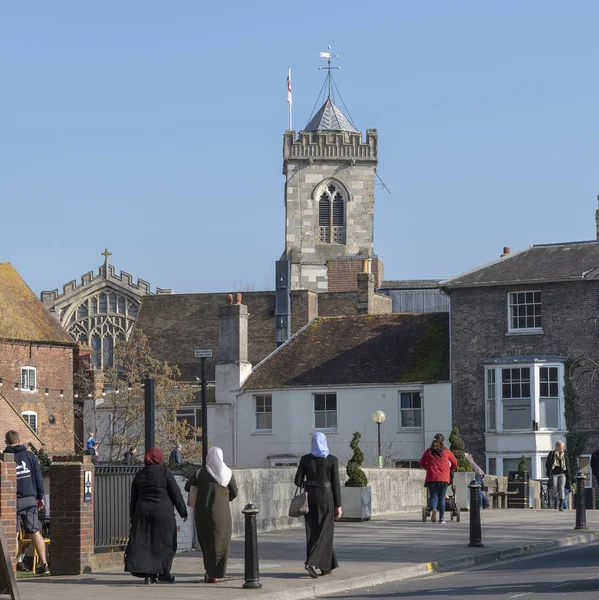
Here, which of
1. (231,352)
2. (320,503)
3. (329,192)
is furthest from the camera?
(329,192)

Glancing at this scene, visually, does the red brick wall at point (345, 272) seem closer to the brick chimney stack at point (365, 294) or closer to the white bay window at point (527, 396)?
the brick chimney stack at point (365, 294)

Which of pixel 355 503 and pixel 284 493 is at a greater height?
pixel 284 493

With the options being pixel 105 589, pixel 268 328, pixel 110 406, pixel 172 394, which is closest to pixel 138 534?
pixel 105 589

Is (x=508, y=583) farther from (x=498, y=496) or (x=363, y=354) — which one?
(x=363, y=354)

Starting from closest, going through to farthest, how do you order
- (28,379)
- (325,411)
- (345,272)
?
(325,411) → (28,379) → (345,272)

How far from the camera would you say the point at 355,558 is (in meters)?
18.8

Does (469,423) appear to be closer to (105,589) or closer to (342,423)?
(342,423)

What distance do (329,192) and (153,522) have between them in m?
75.7

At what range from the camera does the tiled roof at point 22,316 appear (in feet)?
201

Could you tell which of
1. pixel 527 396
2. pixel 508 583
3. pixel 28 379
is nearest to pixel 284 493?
pixel 508 583

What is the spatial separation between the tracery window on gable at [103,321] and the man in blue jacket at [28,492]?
239ft

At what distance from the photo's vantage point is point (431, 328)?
177 feet

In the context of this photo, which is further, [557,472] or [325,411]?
[325,411]

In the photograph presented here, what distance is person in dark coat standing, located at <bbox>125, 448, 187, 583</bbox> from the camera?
15.5 metres
